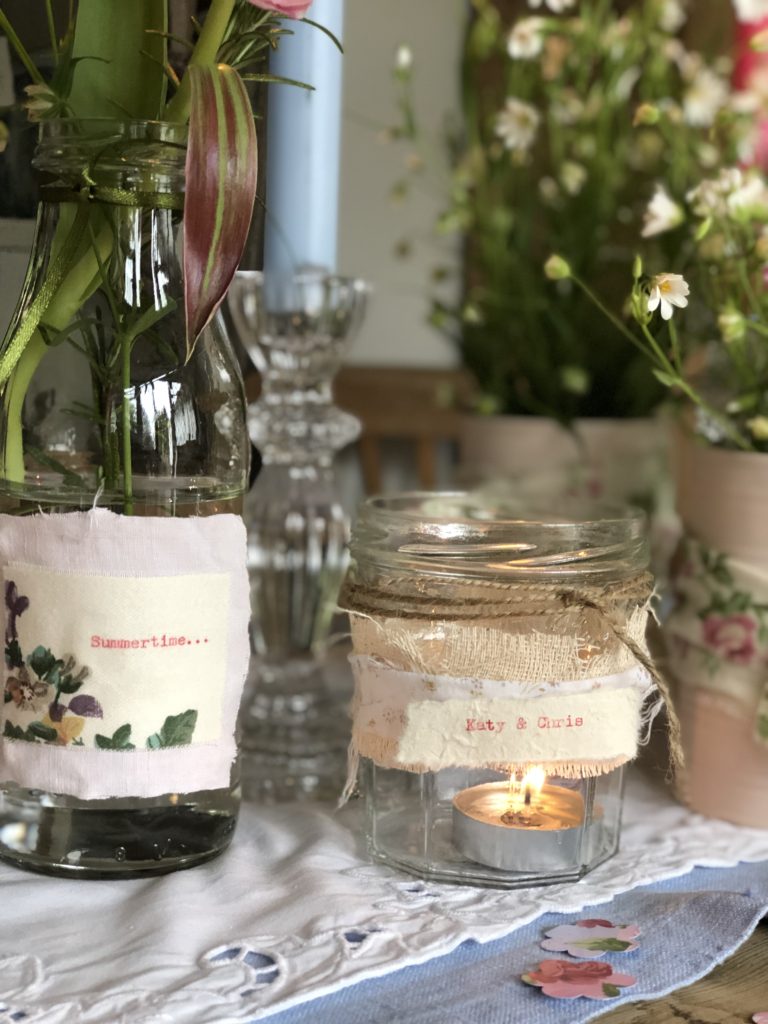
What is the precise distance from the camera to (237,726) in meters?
0.50

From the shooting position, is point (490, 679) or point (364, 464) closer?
point (490, 679)

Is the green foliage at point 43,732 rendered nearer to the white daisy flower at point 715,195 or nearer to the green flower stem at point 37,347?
the green flower stem at point 37,347

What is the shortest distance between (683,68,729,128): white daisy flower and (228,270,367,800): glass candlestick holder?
286 millimetres

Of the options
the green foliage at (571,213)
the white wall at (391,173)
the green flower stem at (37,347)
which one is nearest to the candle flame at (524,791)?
the green flower stem at (37,347)

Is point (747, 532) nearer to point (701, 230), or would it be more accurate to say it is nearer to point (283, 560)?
point (701, 230)

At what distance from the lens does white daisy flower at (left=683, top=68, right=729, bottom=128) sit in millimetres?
770

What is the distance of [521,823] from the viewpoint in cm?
47

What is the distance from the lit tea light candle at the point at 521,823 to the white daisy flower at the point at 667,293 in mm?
181

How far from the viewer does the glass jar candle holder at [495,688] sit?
454 millimetres

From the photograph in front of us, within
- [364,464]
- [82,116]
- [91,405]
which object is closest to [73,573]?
[91,405]

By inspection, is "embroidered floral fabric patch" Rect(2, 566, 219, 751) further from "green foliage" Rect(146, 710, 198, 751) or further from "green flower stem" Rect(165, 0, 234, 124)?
"green flower stem" Rect(165, 0, 234, 124)

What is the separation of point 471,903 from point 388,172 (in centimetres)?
115

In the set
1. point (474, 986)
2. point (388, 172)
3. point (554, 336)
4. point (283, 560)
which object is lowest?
point (474, 986)

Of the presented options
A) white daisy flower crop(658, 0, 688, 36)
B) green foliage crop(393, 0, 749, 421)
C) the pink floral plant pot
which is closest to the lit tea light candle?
the pink floral plant pot
